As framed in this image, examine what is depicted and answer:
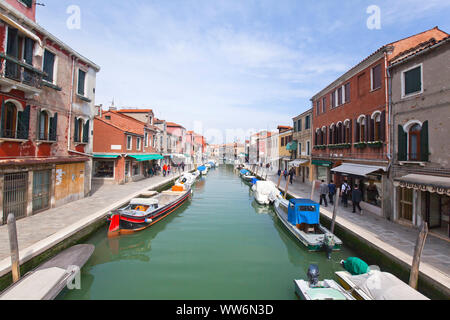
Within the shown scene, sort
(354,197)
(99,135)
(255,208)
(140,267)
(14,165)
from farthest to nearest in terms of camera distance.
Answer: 1. (99,135)
2. (255,208)
3. (354,197)
4. (14,165)
5. (140,267)

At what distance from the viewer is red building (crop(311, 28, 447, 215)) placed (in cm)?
1177

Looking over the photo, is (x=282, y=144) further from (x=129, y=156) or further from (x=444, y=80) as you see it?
(x=444, y=80)

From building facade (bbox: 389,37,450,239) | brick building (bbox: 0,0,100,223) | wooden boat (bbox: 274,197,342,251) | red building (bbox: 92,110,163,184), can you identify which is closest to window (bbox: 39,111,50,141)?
brick building (bbox: 0,0,100,223)

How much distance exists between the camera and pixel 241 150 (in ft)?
354

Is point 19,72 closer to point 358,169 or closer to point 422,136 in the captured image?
point 422,136

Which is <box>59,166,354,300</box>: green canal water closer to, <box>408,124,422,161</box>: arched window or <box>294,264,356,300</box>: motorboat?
<box>294,264,356,300</box>: motorboat

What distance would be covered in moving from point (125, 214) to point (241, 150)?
9743 centimetres

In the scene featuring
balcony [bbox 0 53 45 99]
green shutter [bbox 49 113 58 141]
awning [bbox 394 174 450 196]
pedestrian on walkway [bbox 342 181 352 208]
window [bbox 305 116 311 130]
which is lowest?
pedestrian on walkway [bbox 342 181 352 208]

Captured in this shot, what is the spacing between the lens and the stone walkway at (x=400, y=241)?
642 cm

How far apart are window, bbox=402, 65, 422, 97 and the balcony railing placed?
52.7ft

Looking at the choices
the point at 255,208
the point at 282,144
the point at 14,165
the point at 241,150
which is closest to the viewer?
the point at 14,165

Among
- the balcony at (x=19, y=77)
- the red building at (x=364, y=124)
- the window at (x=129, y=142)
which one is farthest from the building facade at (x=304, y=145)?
the balcony at (x=19, y=77)

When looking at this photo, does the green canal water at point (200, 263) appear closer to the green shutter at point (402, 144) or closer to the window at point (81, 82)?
the green shutter at point (402, 144)
